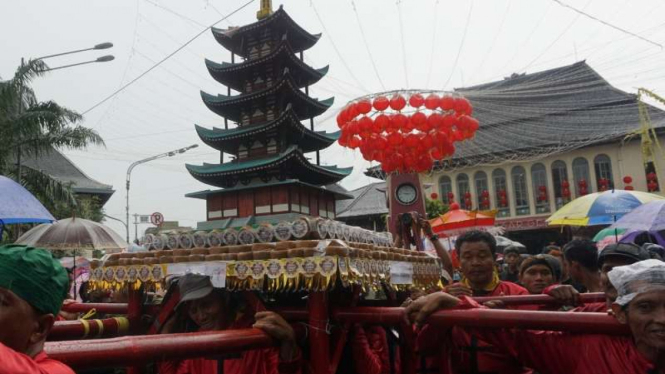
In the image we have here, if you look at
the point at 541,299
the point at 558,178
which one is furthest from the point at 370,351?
the point at 558,178

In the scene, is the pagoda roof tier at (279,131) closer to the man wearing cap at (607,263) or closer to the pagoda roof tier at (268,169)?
the pagoda roof tier at (268,169)

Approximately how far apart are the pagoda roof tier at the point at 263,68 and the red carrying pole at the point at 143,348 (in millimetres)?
21547

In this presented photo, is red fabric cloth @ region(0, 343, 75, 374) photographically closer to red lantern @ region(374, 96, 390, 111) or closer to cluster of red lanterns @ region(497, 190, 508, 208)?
red lantern @ region(374, 96, 390, 111)

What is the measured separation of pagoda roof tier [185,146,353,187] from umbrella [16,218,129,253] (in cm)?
1399

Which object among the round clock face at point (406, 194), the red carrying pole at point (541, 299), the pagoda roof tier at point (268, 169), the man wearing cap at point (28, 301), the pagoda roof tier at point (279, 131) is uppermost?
the pagoda roof tier at point (279, 131)

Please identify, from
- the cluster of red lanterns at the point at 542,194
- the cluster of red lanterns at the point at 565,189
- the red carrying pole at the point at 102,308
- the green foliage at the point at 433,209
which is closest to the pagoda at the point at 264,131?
the green foliage at the point at 433,209

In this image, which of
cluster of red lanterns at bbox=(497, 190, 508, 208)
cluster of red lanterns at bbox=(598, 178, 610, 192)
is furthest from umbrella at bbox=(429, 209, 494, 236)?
cluster of red lanterns at bbox=(497, 190, 508, 208)

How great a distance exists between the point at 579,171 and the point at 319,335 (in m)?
29.1

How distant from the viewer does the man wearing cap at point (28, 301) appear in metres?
1.21

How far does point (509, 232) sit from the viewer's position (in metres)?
29.0

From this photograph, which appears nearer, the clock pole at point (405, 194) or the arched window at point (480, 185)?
the clock pole at point (405, 194)

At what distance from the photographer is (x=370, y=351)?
238 centimetres

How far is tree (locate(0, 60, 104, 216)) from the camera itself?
13.6 m

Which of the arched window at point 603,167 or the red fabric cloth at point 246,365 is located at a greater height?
the arched window at point 603,167
